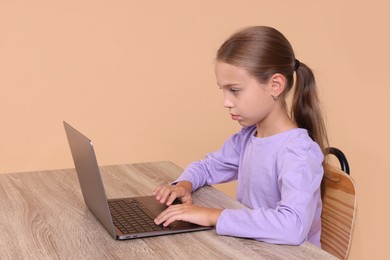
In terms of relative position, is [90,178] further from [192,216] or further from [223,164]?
[223,164]

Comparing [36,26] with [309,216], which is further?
[36,26]

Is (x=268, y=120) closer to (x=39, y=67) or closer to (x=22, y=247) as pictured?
(x=22, y=247)

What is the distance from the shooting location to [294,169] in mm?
1481

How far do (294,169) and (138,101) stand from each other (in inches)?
57.3

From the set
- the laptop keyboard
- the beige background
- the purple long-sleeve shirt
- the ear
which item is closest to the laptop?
the laptop keyboard

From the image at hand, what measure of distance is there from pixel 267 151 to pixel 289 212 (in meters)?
0.30

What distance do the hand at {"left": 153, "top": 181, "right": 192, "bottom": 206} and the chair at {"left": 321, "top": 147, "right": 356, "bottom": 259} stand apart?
0.33 meters

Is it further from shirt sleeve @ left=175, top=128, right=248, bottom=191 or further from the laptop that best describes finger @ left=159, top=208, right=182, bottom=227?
shirt sleeve @ left=175, top=128, right=248, bottom=191

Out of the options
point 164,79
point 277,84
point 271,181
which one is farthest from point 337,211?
point 164,79

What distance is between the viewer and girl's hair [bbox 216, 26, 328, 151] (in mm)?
1597

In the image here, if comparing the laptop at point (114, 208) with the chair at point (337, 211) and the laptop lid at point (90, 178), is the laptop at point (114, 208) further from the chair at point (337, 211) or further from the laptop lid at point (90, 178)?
the chair at point (337, 211)

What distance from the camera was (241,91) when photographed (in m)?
1.59

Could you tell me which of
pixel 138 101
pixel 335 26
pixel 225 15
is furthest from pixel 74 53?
pixel 335 26

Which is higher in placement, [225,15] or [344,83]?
[225,15]
